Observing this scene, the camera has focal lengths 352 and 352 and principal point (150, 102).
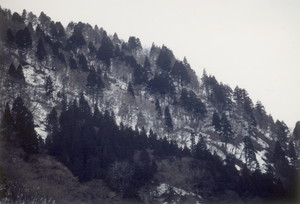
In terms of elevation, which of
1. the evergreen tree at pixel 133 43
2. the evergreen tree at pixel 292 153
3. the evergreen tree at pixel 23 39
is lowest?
the evergreen tree at pixel 292 153

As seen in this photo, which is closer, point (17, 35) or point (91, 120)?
point (91, 120)

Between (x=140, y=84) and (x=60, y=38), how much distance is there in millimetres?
27956

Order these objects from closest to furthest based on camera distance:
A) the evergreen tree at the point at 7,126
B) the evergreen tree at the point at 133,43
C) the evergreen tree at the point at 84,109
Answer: the evergreen tree at the point at 7,126, the evergreen tree at the point at 84,109, the evergreen tree at the point at 133,43

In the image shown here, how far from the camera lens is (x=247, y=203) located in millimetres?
57562

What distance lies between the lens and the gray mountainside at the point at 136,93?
2908 inches

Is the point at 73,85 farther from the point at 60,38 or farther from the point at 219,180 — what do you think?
the point at 219,180

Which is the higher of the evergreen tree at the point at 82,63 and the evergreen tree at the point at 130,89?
the evergreen tree at the point at 82,63

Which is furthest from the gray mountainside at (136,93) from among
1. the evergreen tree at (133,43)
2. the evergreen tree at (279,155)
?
the evergreen tree at (133,43)

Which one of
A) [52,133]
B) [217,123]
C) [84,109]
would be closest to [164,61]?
[217,123]

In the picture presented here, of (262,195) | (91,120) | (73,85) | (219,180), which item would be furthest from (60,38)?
(262,195)

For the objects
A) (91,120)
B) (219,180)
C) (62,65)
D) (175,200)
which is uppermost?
(62,65)

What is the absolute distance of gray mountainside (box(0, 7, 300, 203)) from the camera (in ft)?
242

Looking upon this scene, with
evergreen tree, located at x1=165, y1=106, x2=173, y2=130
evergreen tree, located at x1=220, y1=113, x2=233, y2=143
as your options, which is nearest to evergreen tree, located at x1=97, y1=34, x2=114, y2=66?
evergreen tree, located at x1=165, y1=106, x2=173, y2=130

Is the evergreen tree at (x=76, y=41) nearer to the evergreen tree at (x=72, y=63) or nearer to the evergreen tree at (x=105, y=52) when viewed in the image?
the evergreen tree at (x=105, y=52)
